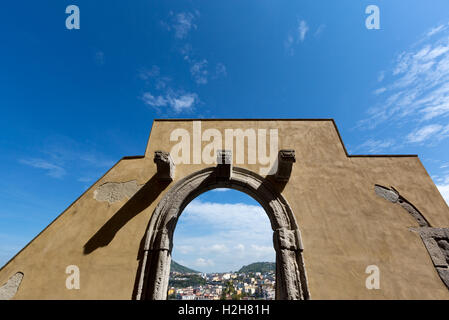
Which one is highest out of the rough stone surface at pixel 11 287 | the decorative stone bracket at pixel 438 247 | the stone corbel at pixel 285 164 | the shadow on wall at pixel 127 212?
the stone corbel at pixel 285 164

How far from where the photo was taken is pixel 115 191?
420cm

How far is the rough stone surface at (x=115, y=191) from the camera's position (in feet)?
13.5

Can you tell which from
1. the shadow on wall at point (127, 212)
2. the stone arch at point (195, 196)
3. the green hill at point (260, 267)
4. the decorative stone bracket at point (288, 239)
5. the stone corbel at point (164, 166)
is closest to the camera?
the stone arch at point (195, 196)

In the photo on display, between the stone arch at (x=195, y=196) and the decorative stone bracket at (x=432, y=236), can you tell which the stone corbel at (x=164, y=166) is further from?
the decorative stone bracket at (x=432, y=236)

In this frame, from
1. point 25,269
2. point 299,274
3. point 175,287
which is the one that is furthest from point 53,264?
point 175,287

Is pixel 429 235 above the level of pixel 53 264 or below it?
above

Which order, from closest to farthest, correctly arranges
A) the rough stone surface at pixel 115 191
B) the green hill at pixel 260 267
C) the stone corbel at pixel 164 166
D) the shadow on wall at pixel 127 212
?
the shadow on wall at pixel 127 212, the stone corbel at pixel 164 166, the rough stone surface at pixel 115 191, the green hill at pixel 260 267

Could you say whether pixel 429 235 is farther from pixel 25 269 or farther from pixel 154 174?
pixel 25 269

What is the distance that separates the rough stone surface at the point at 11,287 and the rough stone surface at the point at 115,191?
1.84m

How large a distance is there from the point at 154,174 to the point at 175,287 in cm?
6693

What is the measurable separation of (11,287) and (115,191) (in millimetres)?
2357

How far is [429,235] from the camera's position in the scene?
11.6ft

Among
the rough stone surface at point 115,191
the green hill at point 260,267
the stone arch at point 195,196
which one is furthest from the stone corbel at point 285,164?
the green hill at point 260,267
